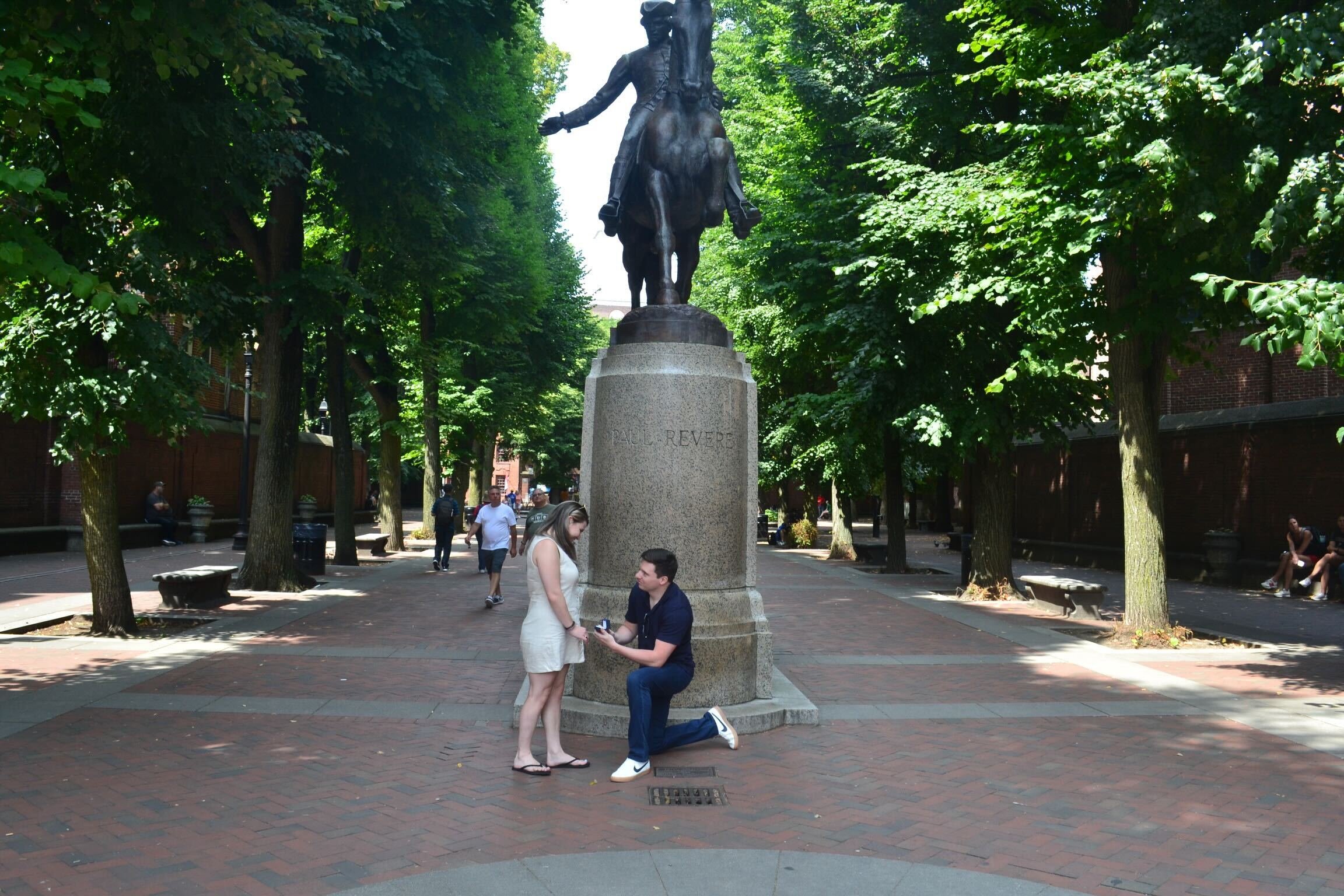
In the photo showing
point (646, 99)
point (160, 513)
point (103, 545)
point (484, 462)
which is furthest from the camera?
point (484, 462)

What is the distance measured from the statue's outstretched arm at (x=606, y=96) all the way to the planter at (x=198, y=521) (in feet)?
84.9

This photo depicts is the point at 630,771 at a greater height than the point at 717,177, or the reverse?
the point at 717,177

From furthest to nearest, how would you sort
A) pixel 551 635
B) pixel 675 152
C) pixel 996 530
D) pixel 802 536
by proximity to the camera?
pixel 802 536 → pixel 996 530 → pixel 675 152 → pixel 551 635

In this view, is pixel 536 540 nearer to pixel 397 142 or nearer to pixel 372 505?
pixel 397 142

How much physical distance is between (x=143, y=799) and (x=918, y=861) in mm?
4201

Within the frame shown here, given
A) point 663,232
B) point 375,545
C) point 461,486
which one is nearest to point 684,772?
point 663,232

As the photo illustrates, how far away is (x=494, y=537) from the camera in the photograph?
16219 millimetres

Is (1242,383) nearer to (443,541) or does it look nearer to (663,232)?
(443,541)

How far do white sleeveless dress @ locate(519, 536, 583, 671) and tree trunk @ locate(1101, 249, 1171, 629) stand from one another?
8.49 metres

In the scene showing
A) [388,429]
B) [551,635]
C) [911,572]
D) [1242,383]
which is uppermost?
[1242,383]

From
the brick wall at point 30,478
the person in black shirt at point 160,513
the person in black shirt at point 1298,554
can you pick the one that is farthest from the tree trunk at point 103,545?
the person in black shirt at point 1298,554

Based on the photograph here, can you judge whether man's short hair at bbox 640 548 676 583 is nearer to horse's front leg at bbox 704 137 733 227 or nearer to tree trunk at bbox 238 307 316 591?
horse's front leg at bbox 704 137 733 227

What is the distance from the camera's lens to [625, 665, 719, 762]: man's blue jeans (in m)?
6.30

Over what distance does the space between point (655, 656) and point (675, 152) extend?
15.0 ft
